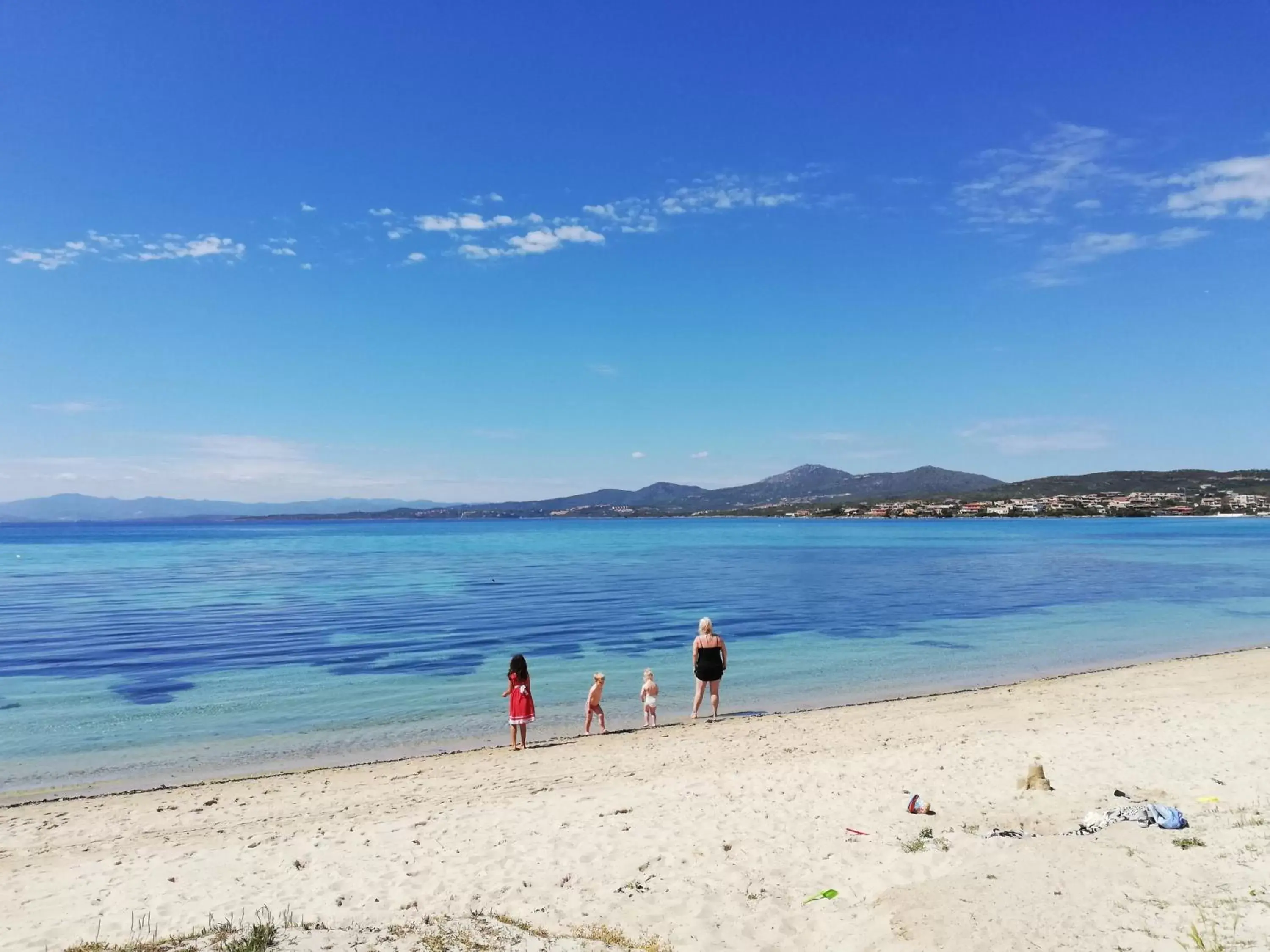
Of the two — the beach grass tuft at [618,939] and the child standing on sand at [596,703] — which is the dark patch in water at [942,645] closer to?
the child standing on sand at [596,703]

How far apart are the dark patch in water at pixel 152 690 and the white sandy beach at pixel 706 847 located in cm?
754

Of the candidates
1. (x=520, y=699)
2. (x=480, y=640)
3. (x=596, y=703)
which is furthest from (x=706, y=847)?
(x=480, y=640)

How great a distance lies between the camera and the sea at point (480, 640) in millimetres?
15773

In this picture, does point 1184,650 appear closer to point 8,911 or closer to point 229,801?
point 229,801

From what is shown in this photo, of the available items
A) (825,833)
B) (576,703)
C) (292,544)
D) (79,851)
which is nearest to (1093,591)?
(576,703)

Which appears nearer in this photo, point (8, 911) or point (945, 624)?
point (8, 911)

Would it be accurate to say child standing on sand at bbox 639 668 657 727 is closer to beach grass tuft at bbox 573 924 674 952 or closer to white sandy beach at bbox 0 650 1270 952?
white sandy beach at bbox 0 650 1270 952

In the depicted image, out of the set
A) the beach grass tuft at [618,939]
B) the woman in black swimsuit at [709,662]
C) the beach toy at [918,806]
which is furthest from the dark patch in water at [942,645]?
the beach grass tuft at [618,939]

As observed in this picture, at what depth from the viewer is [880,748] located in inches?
516

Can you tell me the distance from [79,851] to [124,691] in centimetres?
1180

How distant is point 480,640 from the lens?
26922mm

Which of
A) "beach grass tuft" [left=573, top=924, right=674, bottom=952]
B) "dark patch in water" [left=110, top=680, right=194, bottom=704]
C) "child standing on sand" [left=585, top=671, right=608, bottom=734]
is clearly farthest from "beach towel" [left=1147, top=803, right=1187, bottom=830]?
"dark patch in water" [left=110, top=680, right=194, bottom=704]

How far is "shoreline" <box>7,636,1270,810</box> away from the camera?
12211 mm

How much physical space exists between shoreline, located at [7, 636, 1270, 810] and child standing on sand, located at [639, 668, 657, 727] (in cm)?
22
